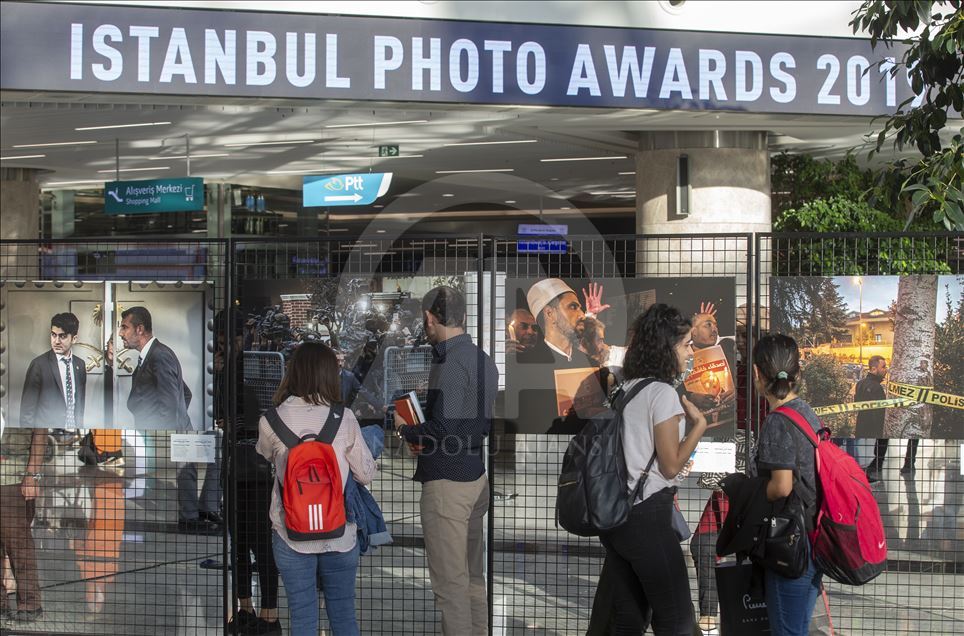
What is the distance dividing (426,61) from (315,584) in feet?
14.3

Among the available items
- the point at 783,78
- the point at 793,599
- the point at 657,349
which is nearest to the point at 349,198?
the point at 783,78

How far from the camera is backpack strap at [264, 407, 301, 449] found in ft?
15.4

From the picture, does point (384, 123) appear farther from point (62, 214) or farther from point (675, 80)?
point (62, 214)

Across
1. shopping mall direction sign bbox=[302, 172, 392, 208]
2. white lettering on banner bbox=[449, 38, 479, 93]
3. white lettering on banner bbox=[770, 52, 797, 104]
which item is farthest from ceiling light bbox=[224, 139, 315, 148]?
white lettering on banner bbox=[770, 52, 797, 104]

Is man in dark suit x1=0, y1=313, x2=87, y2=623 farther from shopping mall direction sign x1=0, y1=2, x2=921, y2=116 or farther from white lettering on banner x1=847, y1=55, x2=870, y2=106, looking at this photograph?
white lettering on banner x1=847, y1=55, x2=870, y2=106

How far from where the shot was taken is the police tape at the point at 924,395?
17.6 feet

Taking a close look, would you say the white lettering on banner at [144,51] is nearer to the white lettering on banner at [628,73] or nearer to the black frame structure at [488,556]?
the black frame structure at [488,556]

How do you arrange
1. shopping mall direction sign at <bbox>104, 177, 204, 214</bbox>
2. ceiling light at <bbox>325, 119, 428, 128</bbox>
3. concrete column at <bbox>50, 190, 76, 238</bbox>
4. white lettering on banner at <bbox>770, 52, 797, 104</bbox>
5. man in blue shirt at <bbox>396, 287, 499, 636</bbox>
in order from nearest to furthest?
man in blue shirt at <bbox>396, 287, 499, 636</bbox> → white lettering on banner at <bbox>770, 52, 797, 104</bbox> → ceiling light at <bbox>325, 119, 428, 128</bbox> → shopping mall direction sign at <bbox>104, 177, 204, 214</bbox> → concrete column at <bbox>50, 190, 76, 238</bbox>

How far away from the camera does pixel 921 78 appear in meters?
4.99

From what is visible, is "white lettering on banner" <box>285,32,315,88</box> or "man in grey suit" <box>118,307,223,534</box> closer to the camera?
"man in grey suit" <box>118,307,223,534</box>

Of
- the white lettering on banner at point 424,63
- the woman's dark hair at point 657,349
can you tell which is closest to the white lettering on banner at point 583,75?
the white lettering on banner at point 424,63

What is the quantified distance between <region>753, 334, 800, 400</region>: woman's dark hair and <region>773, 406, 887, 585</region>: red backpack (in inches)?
4.0

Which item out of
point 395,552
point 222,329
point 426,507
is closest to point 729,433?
point 426,507

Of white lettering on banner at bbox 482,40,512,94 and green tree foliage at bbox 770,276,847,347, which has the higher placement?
white lettering on banner at bbox 482,40,512,94
